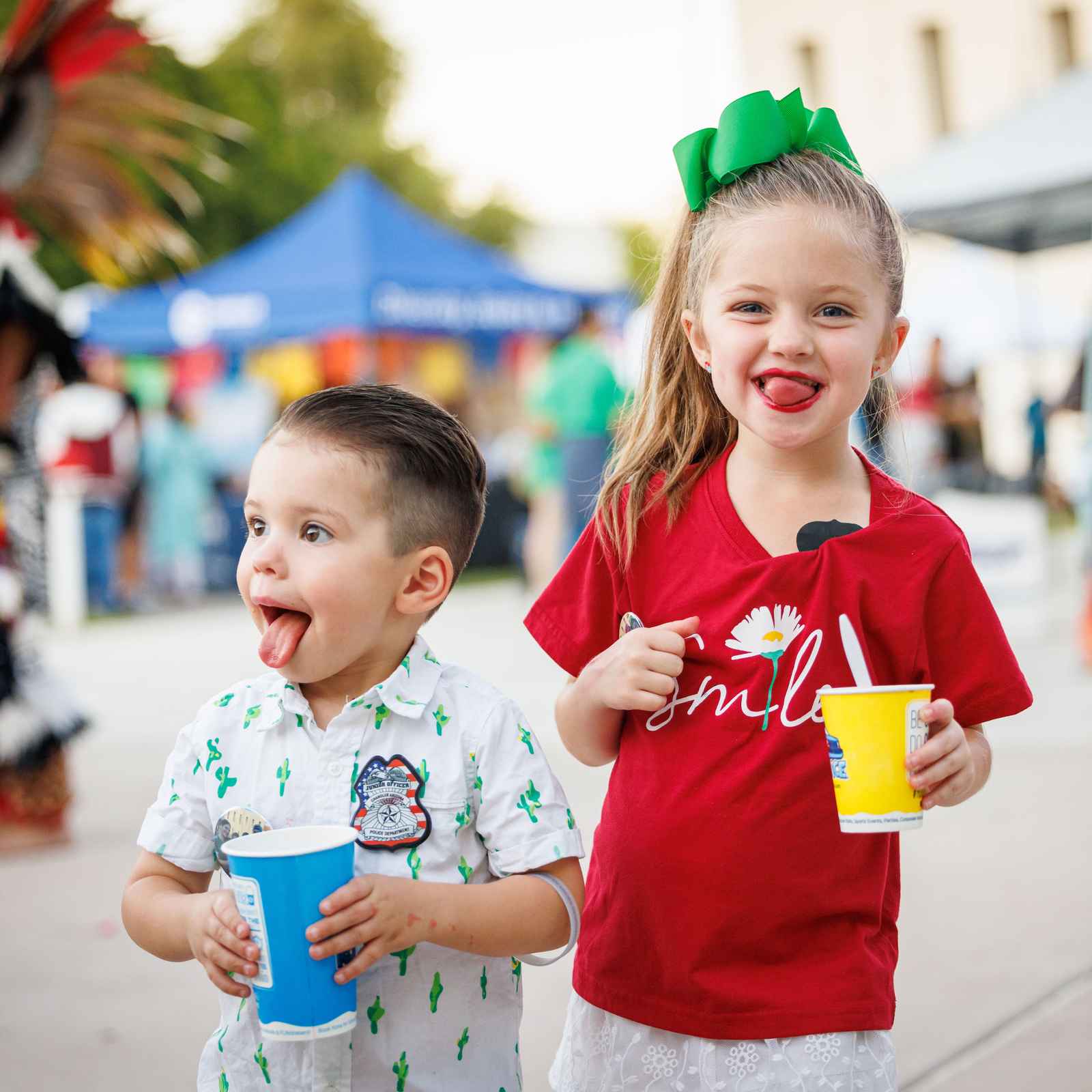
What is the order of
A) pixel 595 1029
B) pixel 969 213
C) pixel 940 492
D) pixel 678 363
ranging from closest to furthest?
pixel 595 1029 → pixel 678 363 → pixel 969 213 → pixel 940 492

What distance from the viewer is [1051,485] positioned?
370 inches

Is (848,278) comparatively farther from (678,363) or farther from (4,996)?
(4,996)

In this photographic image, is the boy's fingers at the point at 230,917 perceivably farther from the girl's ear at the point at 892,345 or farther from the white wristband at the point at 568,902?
the girl's ear at the point at 892,345

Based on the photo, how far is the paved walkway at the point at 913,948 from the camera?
9.32 feet

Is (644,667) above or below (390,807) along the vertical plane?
above

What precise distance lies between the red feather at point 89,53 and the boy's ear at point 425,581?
10.4 feet

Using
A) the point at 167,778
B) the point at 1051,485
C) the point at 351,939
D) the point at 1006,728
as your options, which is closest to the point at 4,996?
the point at 167,778

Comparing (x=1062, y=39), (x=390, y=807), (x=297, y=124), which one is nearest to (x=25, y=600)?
(x=390, y=807)

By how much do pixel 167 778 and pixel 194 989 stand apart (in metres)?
1.74

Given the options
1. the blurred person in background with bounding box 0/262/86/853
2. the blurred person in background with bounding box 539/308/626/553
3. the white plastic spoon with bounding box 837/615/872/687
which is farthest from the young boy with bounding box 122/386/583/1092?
the blurred person in background with bounding box 539/308/626/553

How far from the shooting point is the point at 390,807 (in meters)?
1.66

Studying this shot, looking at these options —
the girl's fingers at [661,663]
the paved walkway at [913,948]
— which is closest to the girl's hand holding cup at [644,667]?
the girl's fingers at [661,663]

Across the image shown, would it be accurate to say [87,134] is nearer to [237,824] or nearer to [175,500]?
[237,824]

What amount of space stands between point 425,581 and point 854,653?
547 millimetres
